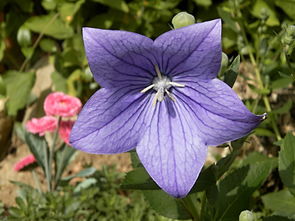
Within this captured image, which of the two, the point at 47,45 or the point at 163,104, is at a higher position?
the point at 163,104

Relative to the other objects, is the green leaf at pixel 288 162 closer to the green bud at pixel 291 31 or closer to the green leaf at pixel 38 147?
the green bud at pixel 291 31

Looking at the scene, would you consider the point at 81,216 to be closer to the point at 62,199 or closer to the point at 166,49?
the point at 62,199

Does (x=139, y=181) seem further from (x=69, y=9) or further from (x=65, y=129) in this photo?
(x=69, y=9)

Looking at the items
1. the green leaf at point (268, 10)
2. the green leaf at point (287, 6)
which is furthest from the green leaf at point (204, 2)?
the green leaf at point (287, 6)

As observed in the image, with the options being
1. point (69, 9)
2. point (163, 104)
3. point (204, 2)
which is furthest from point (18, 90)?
point (163, 104)

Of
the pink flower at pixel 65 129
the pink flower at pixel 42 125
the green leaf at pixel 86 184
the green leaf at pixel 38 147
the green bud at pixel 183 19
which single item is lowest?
the green leaf at pixel 86 184

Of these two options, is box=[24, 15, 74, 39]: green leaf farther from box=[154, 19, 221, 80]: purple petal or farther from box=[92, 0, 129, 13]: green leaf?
box=[154, 19, 221, 80]: purple petal

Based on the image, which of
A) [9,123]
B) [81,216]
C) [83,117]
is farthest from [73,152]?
[83,117]
